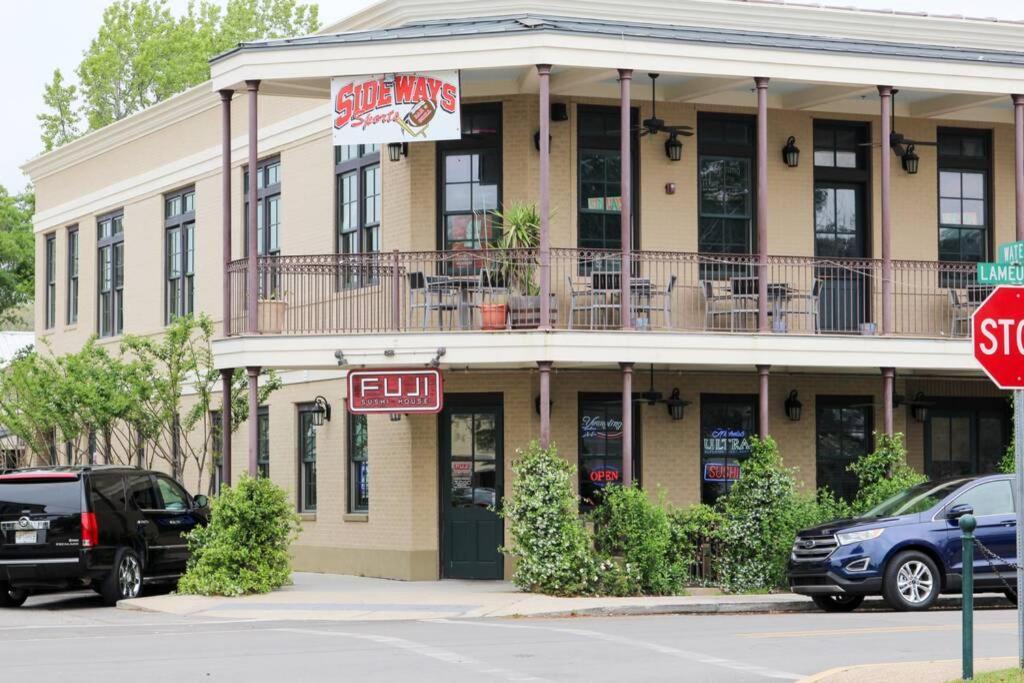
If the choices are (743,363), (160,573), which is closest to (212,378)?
(160,573)

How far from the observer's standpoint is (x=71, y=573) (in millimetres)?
20812

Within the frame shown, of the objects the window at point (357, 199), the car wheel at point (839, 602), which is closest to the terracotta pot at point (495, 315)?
the window at point (357, 199)

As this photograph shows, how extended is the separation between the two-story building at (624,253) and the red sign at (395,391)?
10.4 inches

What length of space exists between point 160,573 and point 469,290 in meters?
5.72

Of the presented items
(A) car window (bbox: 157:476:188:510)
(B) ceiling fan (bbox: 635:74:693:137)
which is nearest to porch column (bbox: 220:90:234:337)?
(A) car window (bbox: 157:476:188:510)

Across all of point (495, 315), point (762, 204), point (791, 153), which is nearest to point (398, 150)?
point (495, 315)

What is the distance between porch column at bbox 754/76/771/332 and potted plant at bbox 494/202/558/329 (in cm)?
285

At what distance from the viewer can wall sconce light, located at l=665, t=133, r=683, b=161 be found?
24.7 m

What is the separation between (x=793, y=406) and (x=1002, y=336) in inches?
512

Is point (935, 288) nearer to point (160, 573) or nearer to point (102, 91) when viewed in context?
point (160, 573)

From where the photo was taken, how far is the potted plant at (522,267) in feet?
74.4

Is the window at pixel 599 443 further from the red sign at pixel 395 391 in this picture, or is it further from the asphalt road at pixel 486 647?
the asphalt road at pixel 486 647

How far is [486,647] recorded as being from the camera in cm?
1559

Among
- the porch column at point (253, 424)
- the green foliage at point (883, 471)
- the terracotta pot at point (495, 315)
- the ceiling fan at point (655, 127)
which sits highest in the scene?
the ceiling fan at point (655, 127)
